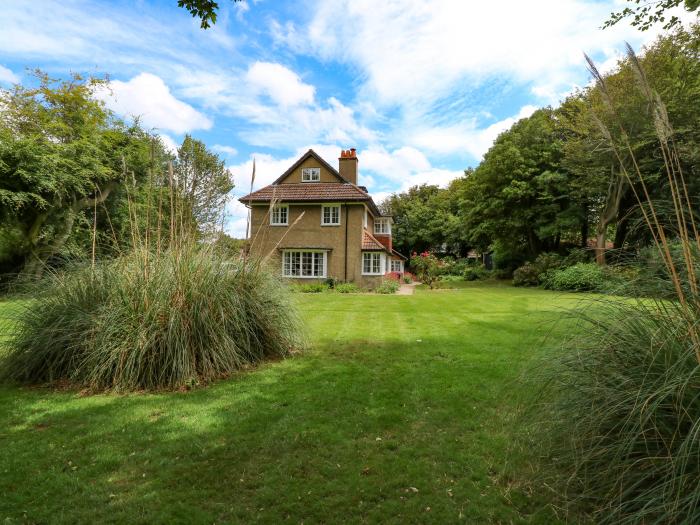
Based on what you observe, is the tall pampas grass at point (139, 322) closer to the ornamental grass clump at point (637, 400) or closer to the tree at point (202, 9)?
the tree at point (202, 9)

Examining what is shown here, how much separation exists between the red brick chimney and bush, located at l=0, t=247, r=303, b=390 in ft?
69.6

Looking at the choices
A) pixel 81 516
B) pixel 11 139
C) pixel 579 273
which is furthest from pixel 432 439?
pixel 11 139

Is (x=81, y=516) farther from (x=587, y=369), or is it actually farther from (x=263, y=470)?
(x=587, y=369)

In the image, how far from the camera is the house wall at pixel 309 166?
2470 centimetres

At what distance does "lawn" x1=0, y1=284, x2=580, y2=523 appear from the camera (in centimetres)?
274

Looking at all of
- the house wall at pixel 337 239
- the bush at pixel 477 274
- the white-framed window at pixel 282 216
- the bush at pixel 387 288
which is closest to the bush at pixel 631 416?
the bush at pixel 387 288

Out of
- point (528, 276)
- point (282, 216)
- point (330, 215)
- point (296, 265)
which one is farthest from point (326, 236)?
point (528, 276)

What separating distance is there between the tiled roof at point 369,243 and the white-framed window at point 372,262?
50 cm

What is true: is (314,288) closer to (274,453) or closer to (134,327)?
(134,327)

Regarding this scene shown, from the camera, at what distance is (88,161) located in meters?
21.3

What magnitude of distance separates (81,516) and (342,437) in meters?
2.09

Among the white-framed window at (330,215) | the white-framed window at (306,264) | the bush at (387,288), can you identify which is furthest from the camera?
the white-framed window at (306,264)

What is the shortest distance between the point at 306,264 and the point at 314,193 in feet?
14.0

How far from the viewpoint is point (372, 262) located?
2367cm
